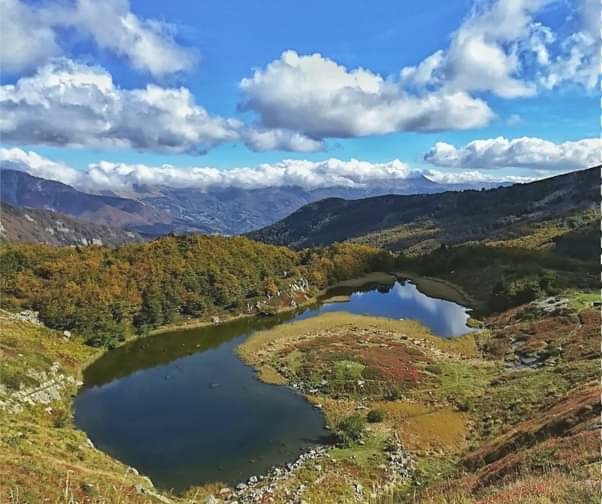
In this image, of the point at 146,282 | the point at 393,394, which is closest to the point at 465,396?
the point at 393,394

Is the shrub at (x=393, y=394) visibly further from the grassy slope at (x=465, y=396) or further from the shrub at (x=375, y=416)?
the shrub at (x=375, y=416)

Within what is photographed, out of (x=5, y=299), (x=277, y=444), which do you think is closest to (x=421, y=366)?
(x=277, y=444)

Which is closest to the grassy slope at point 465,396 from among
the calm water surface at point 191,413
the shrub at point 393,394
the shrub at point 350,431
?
the shrub at point 393,394

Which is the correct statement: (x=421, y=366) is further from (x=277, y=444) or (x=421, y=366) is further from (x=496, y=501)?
(x=496, y=501)

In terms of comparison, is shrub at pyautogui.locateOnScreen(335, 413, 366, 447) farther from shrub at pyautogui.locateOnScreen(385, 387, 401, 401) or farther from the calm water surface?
shrub at pyautogui.locateOnScreen(385, 387, 401, 401)

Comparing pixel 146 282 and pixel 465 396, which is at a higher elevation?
pixel 146 282

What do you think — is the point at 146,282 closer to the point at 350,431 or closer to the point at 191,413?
the point at 191,413
